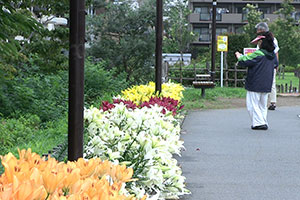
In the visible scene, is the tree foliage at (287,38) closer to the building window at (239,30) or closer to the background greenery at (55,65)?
the building window at (239,30)

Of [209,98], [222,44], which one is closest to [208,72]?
[222,44]

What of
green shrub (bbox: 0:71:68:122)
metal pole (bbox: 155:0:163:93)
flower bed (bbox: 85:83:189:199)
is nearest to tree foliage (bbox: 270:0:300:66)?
metal pole (bbox: 155:0:163:93)

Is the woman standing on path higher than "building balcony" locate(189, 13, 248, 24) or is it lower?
lower

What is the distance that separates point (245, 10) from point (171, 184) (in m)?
69.7

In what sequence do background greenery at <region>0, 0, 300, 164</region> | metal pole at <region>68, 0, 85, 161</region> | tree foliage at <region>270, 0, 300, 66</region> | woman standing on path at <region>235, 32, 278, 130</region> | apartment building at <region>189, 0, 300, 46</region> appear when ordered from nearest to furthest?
metal pole at <region>68, 0, 85, 161</region> → background greenery at <region>0, 0, 300, 164</region> → woman standing on path at <region>235, 32, 278, 130</region> → tree foliage at <region>270, 0, 300, 66</region> → apartment building at <region>189, 0, 300, 46</region>

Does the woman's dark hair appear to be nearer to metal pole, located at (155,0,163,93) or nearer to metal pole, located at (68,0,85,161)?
metal pole, located at (155,0,163,93)

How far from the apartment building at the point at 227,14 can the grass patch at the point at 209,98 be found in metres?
49.8

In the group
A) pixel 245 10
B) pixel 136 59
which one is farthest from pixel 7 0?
pixel 245 10

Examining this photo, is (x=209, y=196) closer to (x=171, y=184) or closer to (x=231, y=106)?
(x=171, y=184)

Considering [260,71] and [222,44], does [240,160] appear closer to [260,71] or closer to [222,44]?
[260,71]

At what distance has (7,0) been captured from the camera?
6004mm

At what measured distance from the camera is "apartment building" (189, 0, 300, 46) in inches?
2950

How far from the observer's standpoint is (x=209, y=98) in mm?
22391

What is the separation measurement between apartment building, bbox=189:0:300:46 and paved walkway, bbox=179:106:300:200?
61.5m
